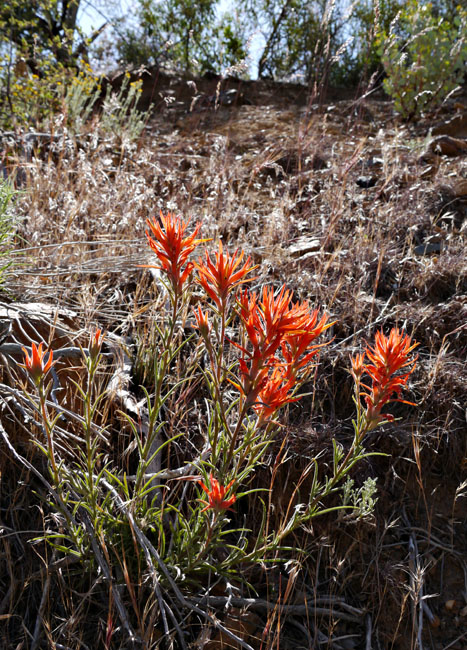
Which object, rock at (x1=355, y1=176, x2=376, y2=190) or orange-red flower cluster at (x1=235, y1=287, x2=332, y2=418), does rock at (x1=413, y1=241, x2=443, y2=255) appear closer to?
rock at (x1=355, y1=176, x2=376, y2=190)

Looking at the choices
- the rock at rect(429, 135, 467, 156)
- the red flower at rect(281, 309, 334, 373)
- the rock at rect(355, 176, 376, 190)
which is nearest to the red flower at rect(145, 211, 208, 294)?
the red flower at rect(281, 309, 334, 373)

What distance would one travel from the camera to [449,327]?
2430 mm

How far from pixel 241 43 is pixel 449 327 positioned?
707cm

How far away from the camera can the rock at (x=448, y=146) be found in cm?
416

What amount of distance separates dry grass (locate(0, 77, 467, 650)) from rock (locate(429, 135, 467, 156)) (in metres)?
0.23

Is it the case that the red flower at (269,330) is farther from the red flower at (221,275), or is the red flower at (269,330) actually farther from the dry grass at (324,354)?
the dry grass at (324,354)

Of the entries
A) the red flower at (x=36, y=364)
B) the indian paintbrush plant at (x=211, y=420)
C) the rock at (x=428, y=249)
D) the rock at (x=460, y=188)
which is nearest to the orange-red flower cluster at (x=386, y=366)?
the indian paintbrush plant at (x=211, y=420)

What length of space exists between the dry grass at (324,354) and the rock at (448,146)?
9.0 inches

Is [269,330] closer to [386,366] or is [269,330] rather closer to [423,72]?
[386,366]

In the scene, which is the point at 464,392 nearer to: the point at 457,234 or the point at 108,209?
the point at 457,234

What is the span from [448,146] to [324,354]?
112 inches

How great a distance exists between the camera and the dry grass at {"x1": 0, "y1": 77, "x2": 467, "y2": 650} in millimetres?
1580

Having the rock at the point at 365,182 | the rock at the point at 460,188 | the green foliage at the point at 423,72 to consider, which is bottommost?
the rock at the point at 460,188

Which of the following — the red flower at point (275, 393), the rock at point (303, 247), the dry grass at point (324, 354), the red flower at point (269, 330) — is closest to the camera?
the red flower at point (269, 330)
